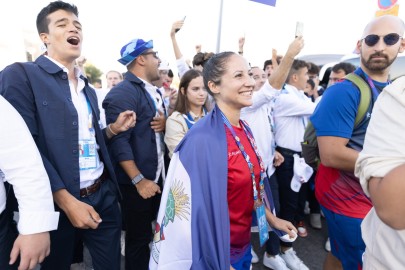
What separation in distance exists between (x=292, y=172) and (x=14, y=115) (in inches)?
109

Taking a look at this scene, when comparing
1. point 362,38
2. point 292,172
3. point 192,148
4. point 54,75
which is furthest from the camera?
point 292,172

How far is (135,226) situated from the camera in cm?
253

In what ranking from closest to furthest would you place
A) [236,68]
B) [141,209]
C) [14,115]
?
1. [14,115]
2. [236,68]
3. [141,209]

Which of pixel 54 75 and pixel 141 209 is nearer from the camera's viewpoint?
pixel 54 75

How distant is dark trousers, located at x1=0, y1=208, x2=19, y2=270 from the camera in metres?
1.33

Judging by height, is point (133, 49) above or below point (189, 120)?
above

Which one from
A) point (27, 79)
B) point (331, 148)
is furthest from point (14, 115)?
point (331, 148)

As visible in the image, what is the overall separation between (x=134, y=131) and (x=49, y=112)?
2.84 feet

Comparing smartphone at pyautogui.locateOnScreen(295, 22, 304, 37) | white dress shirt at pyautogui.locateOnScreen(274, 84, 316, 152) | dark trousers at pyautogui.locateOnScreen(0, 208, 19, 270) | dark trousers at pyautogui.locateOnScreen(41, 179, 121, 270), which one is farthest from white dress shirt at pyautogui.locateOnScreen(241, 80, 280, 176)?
dark trousers at pyautogui.locateOnScreen(0, 208, 19, 270)

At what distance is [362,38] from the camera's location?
2.05 meters

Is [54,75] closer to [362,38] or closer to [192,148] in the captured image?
[192,148]

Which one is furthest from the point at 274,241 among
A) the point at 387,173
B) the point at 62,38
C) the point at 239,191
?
the point at 62,38

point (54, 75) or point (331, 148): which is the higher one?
point (54, 75)

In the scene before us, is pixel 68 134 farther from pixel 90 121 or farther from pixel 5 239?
pixel 5 239
